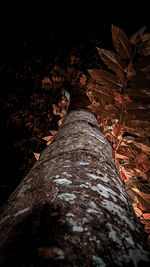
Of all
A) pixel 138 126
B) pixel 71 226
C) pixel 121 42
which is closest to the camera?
pixel 71 226

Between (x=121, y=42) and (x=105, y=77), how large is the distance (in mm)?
179

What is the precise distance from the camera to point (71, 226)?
→ 0.26 meters

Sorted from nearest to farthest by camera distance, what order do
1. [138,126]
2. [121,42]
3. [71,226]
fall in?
[71,226] < [121,42] < [138,126]

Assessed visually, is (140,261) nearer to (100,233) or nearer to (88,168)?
(100,233)

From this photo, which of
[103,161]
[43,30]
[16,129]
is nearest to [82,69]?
[43,30]

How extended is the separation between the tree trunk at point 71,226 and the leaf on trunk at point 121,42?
62 centimetres

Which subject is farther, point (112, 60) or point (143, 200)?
point (143, 200)

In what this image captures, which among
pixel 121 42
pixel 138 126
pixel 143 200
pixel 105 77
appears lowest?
pixel 143 200

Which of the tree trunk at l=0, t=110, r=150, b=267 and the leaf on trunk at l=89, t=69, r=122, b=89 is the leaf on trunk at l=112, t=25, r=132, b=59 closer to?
the leaf on trunk at l=89, t=69, r=122, b=89

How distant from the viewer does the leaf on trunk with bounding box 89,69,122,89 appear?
719 millimetres

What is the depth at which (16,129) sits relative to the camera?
4.49 meters

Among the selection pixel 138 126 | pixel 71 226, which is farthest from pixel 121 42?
pixel 71 226

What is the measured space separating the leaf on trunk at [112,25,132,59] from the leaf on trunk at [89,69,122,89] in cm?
12

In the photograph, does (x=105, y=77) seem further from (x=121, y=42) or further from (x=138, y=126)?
(x=138, y=126)
